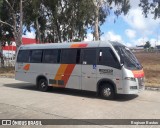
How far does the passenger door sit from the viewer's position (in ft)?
43.8

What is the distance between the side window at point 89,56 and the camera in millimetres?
13395

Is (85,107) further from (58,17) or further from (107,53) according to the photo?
(58,17)

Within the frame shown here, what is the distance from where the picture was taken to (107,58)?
1286 centimetres

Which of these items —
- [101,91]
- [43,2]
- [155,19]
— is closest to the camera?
[101,91]

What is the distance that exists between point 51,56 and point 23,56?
2.38 metres

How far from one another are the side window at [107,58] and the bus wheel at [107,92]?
0.95 m

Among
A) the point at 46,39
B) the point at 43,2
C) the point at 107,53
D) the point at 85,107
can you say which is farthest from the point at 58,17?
the point at 85,107

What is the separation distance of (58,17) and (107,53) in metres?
21.1

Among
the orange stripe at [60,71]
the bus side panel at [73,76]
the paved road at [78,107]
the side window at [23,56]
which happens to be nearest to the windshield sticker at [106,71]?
the paved road at [78,107]

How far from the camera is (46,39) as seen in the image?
129ft

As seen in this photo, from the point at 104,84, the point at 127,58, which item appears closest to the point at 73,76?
the point at 104,84

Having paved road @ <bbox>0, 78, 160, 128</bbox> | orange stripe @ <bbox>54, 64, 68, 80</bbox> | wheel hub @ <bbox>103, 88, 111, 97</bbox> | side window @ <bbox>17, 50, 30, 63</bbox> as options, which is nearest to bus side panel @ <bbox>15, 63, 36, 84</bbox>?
side window @ <bbox>17, 50, 30, 63</bbox>

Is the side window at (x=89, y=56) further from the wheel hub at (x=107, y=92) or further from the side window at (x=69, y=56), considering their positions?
the wheel hub at (x=107, y=92)

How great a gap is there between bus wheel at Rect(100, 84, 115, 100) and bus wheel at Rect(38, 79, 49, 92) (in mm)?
3730
